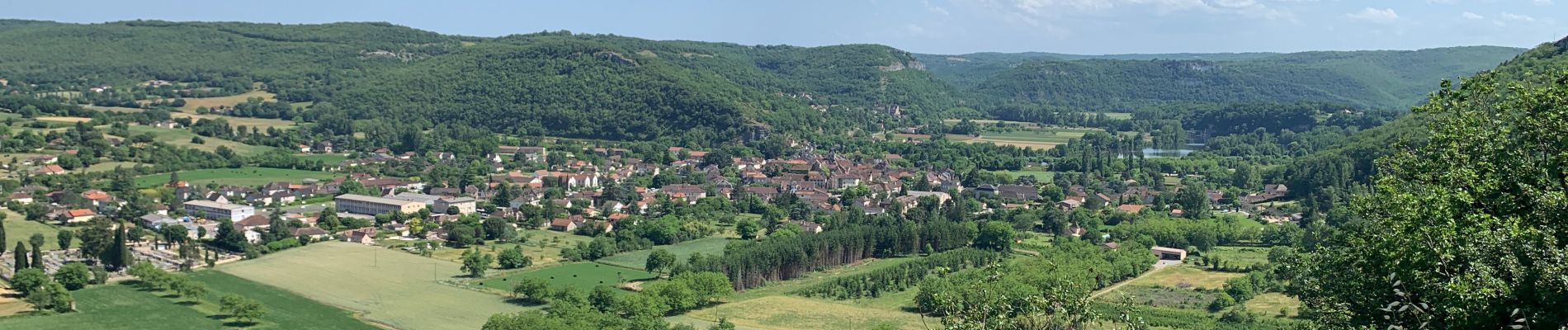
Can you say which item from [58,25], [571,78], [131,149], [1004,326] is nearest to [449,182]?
[131,149]

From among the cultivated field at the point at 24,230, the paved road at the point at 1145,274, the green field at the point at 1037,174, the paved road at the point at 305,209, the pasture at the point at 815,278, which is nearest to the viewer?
the paved road at the point at 1145,274

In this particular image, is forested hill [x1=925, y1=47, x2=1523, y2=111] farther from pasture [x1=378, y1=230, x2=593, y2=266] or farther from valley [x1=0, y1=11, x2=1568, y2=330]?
pasture [x1=378, y1=230, x2=593, y2=266]

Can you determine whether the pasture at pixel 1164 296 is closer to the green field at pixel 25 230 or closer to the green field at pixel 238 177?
the green field at pixel 25 230

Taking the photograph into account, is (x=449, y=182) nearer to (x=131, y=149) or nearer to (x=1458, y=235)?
(x=131, y=149)

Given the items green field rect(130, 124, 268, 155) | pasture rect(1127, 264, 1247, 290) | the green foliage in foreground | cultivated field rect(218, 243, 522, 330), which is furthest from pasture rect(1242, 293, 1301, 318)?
green field rect(130, 124, 268, 155)

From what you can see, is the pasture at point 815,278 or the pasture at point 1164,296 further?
the pasture at point 815,278

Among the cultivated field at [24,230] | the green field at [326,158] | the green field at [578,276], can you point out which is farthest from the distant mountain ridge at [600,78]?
the green field at [578,276]

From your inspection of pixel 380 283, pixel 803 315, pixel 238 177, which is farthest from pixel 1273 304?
pixel 238 177
